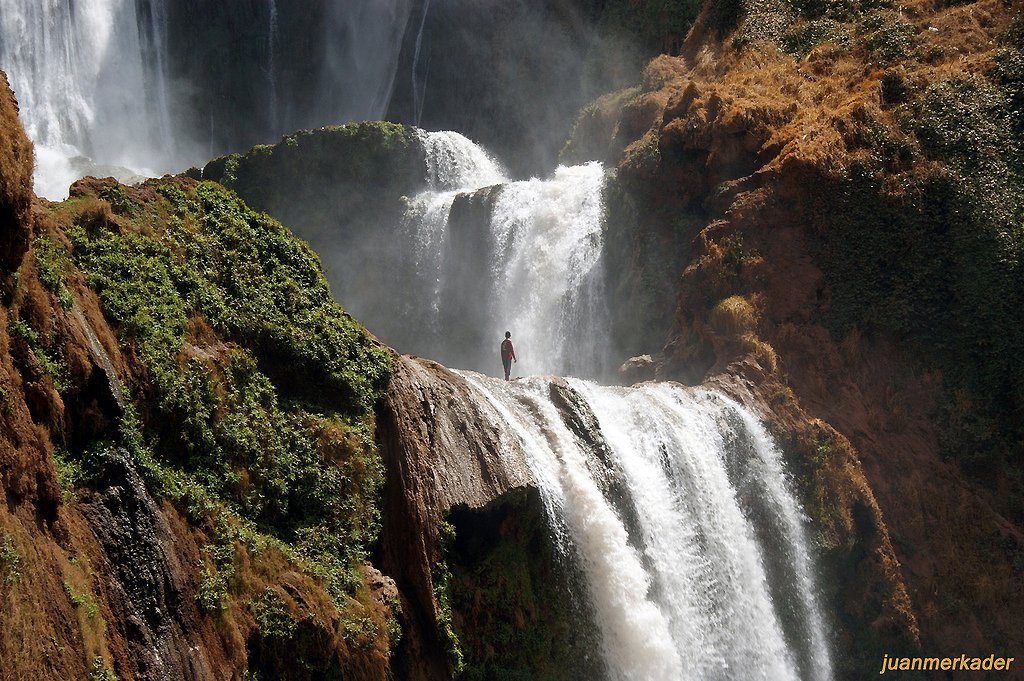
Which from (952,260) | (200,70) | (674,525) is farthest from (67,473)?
(200,70)

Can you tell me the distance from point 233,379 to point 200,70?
40.9 m

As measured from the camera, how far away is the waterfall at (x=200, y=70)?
147 feet

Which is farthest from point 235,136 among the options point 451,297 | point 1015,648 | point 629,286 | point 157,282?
point 1015,648

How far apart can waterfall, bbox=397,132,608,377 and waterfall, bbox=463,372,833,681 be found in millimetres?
7539

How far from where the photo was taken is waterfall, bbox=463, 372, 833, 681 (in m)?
14.9

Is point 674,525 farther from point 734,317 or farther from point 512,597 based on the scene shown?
point 734,317

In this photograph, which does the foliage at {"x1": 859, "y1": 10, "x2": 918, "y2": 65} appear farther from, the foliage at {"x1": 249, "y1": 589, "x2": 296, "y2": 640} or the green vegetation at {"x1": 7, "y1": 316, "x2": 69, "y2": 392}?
the green vegetation at {"x1": 7, "y1": 316, "x2": 69, "y2": 392}

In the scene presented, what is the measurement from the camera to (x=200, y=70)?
157 ft

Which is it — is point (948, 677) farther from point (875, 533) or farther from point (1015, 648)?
point (875, 533)

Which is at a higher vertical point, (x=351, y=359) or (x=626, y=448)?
(x=351, y=359)

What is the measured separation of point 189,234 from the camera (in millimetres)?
13078

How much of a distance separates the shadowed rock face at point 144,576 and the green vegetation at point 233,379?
272 mm

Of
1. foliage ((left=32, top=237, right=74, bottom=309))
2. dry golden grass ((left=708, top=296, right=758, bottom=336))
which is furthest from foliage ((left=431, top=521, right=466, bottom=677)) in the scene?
dry golden grass ((left=708, top=296, right=758, bottom=336))

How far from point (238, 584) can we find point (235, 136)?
138 feet
